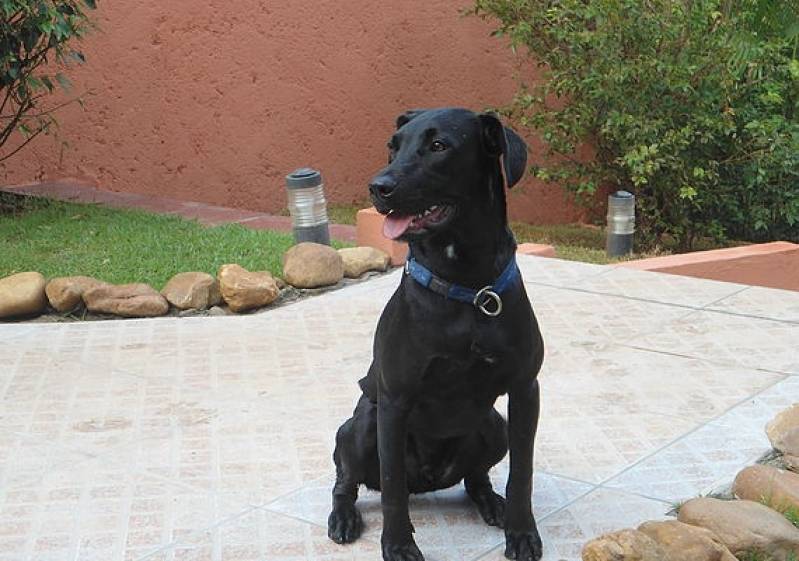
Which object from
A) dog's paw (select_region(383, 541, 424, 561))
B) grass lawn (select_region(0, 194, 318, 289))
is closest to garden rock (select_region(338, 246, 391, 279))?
grass lawn (select_region(0, 194, 318, 289))

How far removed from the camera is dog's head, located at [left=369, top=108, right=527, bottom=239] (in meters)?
3.04

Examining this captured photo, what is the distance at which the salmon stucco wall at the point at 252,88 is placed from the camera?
9961mm

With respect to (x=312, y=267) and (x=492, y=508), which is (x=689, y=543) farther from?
(x=312, y=267)

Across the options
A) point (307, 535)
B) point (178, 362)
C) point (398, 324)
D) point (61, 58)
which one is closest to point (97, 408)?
point (178, 362)

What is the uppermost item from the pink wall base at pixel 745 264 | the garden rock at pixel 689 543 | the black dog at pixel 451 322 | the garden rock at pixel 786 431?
the black dog at pixel 451 322

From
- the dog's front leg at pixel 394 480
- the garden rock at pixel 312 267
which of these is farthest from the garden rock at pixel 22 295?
the dog's front leg at pixel 394 480

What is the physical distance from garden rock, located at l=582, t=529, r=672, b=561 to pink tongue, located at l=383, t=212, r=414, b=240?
1.03m

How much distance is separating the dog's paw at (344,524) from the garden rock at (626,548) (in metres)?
0.83

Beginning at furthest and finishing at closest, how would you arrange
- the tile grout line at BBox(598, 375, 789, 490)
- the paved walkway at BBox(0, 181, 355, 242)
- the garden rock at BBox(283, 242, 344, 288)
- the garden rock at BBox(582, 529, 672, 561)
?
the paved walkway at BBox(0, 181, 355, 242) < the garden rock at BBox(283, 242, 344, 288) < the tile grout line at BBox(598, 375, 789, 490) < the garden rock at BBox(582, 529, 672, 561)

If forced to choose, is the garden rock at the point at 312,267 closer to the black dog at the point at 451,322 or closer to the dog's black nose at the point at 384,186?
the black dog at the point at 451,322

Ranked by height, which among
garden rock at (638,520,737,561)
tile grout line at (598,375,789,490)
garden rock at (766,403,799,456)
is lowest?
tile grout line at (598,375,789,490)

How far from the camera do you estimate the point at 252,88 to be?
10.0 meters

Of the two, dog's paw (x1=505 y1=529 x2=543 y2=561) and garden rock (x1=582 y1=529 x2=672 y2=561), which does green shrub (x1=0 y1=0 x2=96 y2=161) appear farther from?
garden rock (x1=582 y1=529 x2=672 y2=561)

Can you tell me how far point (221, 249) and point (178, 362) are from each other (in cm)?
231
